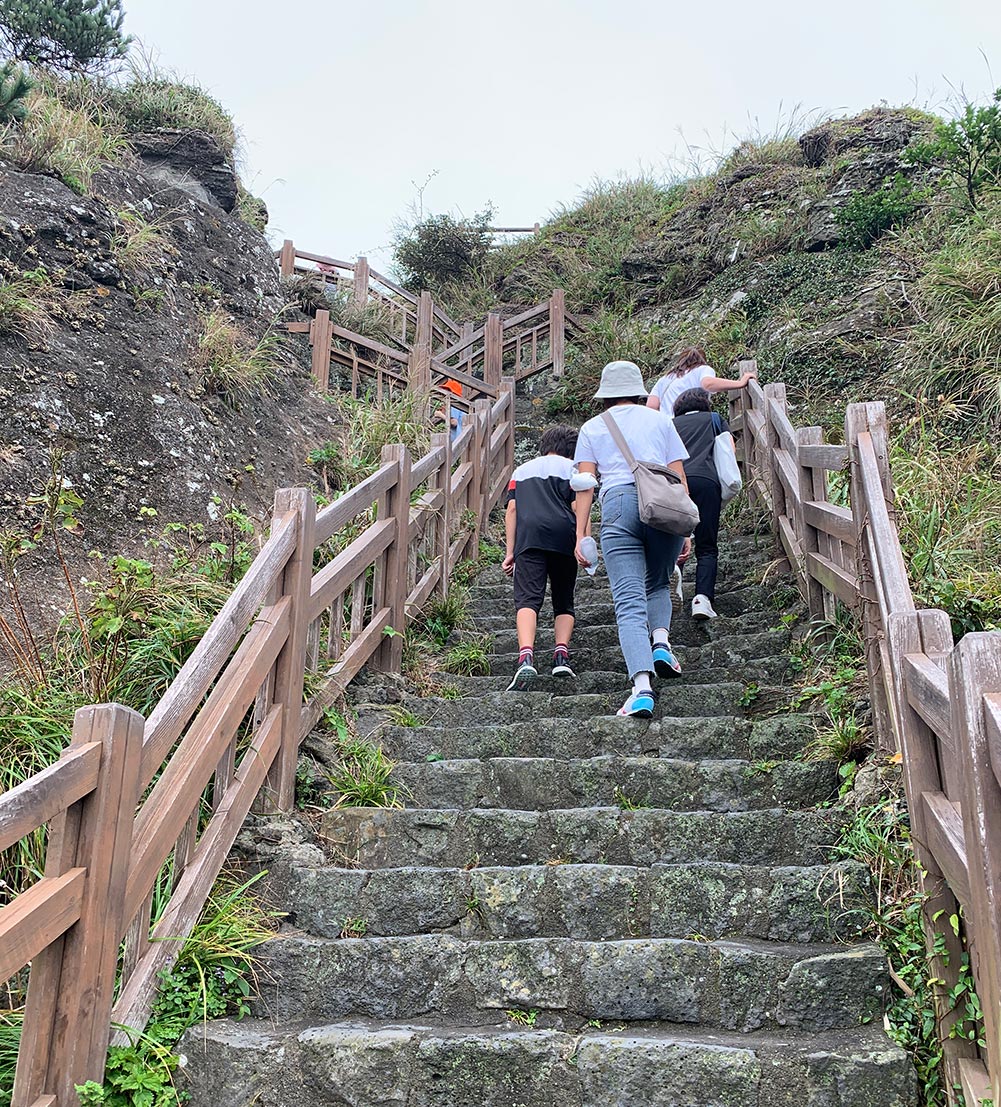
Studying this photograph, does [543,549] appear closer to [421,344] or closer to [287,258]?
[421,344]

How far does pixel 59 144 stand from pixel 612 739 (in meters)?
6.62

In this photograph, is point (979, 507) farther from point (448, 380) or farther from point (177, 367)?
point (448, 380)

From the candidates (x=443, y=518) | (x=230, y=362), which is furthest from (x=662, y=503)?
(x=230, y=362)

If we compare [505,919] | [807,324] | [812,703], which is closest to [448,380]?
[807,324]

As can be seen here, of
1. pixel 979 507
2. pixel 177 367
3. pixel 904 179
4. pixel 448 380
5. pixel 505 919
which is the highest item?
pixel 904 179

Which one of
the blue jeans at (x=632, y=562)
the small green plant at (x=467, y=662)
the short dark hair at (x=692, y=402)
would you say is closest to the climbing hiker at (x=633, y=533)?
the blue jeans at (x=632, y=562)

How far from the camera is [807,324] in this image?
34.0 ft

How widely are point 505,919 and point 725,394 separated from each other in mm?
7427

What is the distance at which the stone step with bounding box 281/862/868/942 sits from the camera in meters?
3.24

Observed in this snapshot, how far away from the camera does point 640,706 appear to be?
453 cm

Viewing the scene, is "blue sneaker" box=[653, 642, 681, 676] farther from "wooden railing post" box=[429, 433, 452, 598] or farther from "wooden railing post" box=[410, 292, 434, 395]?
"wooden railing post" box=[410, 292, 434, 395]

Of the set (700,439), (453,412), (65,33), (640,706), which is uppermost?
(65,33)

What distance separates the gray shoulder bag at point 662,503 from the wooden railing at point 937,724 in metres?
0.71

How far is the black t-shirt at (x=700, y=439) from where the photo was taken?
6.24m
